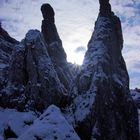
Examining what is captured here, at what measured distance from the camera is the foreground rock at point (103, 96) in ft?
95.1

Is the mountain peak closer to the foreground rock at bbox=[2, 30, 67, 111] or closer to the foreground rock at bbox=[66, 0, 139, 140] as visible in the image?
the foreground rock at bbox=[66, 0, 139, 140]

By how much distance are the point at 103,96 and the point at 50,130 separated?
544 inches

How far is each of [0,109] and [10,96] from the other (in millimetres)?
1692

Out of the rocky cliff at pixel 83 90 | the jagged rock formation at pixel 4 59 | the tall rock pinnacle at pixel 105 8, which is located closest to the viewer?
the rocky cliff at pixel 83 90

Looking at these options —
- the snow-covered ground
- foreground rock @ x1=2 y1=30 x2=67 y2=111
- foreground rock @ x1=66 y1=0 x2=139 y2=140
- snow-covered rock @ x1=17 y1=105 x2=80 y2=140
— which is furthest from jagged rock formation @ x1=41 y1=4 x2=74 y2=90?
snow-covered rock @ x1=17 y1=105 x2=80 y2=140

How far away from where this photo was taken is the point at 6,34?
3501 inches

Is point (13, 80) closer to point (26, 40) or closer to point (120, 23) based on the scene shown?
point (26, 40)

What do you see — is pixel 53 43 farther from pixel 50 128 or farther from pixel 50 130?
pixel 50 130

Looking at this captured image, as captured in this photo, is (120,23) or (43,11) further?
(43,11)

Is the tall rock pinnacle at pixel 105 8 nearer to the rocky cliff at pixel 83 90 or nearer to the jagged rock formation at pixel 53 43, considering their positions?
the rocky cliff at pixel 83 90

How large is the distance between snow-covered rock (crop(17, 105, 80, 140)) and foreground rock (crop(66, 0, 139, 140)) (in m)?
10.0

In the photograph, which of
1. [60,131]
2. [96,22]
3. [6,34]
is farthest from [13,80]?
[6,34]

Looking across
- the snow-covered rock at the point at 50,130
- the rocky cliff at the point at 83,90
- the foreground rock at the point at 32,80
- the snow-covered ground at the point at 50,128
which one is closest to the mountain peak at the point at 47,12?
the rocky cliff at the point at 83,90

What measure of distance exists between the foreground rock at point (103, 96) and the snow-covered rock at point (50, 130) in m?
10.0
